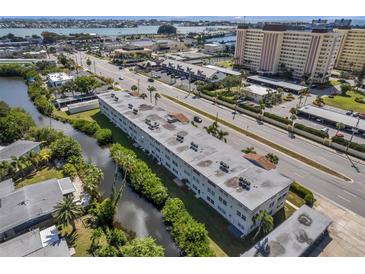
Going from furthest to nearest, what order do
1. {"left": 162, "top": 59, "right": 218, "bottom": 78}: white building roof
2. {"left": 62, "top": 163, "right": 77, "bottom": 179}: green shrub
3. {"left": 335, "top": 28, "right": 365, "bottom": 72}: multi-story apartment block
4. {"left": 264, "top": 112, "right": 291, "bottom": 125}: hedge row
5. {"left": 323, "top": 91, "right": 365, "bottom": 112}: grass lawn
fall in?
{"left": 335, "top": 28, "right": 365, "bottom": 72}: multi-story apartment block < {"left": 162, "top": 59, "right": 218, "bottom": 78}: white building roof < {"left": 323, "top": 91, "right": 365, "bottom": 112}: grass lawn < {"left": 264, "top": 112, "right": 291, "bottom": 125}: hedge row < {"left": 62, "top": 163, "right": 77, "bottom": 179}: green shrub

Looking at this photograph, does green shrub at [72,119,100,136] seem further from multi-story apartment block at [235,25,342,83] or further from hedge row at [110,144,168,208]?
multi-story apartment block at [235,25,342,83]

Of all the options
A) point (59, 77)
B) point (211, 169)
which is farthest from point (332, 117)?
point (59, 77)

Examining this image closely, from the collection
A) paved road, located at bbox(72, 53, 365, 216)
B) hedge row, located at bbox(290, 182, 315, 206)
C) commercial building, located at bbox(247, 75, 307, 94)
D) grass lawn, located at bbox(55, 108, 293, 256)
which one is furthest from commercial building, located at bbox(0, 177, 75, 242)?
commercial building, located at bbox(247, 75, 307, 94)

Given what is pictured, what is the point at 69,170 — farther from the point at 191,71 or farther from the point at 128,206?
the point at 191,71

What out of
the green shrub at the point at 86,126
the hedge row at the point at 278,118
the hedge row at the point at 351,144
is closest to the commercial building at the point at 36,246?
the green shrub at the point at 86,126

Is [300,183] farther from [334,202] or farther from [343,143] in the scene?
[343,143]
